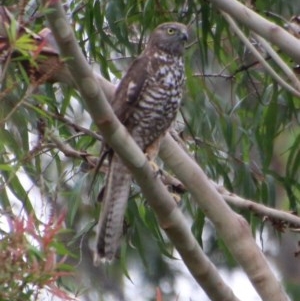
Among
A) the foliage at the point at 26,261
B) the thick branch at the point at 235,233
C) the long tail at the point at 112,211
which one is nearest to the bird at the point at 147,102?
the long tail at the point at 112,211

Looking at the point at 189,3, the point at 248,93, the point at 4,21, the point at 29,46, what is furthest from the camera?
the point at 248,93

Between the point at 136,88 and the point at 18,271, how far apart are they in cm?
192

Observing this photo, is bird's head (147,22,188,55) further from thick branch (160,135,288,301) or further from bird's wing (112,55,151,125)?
thick branch (160,135,288,301)

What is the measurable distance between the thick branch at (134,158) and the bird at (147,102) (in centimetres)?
72

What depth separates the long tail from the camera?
421 centimetres

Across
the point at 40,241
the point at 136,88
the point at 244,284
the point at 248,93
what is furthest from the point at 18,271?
A: the point at 244,284

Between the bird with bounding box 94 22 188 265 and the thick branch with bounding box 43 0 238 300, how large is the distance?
0.72 metres

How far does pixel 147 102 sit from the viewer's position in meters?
4.63

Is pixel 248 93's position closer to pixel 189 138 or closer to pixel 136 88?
pixel 189 138

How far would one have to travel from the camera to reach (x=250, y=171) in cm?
541

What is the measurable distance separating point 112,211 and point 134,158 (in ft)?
3.31

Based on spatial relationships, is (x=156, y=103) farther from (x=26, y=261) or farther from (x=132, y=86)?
(x=26, y=261)

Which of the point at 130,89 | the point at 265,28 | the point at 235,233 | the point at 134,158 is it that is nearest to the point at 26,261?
the point at 134,158

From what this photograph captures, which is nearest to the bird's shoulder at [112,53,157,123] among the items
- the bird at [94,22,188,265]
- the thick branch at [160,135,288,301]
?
the bird at [94,22,188,265]
